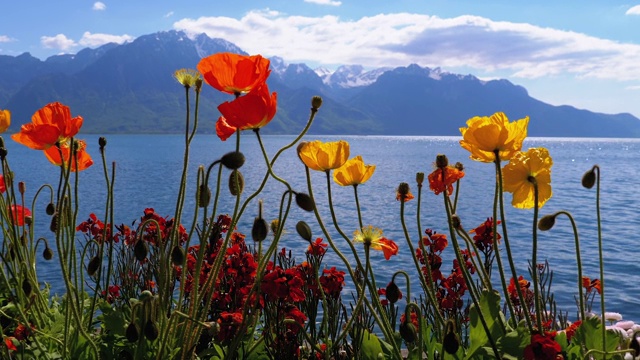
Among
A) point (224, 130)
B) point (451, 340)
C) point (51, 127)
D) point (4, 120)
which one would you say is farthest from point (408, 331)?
point (4, 120)

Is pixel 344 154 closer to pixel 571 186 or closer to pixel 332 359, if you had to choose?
pixel 332 359

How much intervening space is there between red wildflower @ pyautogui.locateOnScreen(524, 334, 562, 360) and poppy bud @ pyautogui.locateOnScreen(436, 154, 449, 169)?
46 centimetres

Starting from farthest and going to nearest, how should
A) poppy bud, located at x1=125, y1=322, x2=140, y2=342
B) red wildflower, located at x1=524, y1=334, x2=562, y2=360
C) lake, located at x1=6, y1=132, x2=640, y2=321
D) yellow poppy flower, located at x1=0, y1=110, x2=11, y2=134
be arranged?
lake, located at x1=6, y1=132, x2=640, y2=321 < yellow poppy flower, located at x1=0, y1=110, x2=11, y2=134 < poppy bud, located at x1=125, y1=322, x2=140, y2=342 < red wildflower, located at x1=524, y1=334, x2=562, y2=360

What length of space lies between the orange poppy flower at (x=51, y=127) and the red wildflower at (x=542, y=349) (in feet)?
4.35

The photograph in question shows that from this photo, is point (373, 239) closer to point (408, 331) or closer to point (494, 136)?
point (408, 331)

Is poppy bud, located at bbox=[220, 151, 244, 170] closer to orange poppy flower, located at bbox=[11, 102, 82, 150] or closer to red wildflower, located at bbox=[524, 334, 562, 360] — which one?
orange poppy flower, located at bbox=[11, 102, 82, 150]

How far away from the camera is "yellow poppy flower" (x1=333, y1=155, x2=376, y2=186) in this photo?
1.70 meters

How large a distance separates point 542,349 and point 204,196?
890 millimetres

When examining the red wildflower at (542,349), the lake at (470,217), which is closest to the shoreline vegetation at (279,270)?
the red wildflower at (542,349)

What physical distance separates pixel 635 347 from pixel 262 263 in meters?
0.98

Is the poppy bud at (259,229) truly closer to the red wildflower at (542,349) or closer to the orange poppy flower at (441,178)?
the orange poppy flower at (441,178)

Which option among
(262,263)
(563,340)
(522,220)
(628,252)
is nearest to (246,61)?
(262,263)

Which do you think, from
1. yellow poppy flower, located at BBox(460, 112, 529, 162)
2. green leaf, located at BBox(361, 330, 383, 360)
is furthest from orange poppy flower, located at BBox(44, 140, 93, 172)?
yellow poppy flower, located at BBox(460, 112, 529, 162)

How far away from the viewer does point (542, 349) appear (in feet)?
4.17
